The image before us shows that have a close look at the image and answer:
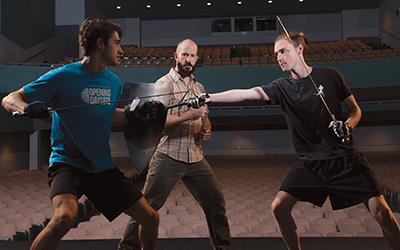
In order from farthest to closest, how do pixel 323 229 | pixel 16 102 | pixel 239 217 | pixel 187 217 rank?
1. pixel 187 217
2. pixel 239 217
3. pixel 323 229
4. pixel 16 102

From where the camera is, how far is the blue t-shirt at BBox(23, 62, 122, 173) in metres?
1.63

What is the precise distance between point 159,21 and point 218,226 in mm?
16669

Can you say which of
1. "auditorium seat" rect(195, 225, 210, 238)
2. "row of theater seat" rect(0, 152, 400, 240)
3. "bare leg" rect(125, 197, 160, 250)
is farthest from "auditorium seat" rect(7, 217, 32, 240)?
"bare leg" rect(125, 197, 160, 250)

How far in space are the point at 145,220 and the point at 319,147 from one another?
1.11 meters

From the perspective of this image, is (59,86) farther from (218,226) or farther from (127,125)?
(218,226)

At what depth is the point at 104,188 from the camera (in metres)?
1.68

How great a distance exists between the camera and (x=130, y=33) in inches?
675

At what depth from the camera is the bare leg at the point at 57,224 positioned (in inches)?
54.5

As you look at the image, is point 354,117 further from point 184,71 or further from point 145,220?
point 145,220

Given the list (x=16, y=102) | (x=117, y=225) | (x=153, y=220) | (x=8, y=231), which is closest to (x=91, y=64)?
(x=16, y=102)

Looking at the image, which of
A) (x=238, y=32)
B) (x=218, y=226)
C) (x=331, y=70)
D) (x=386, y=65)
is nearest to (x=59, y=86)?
(x=218, y=226)

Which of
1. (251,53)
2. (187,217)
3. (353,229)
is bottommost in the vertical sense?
(187,217)

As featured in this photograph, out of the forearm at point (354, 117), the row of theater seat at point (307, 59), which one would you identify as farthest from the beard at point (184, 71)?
the row of theater seat at point (307, 59)

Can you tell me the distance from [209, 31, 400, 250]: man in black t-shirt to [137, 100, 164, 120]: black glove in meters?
0.46
